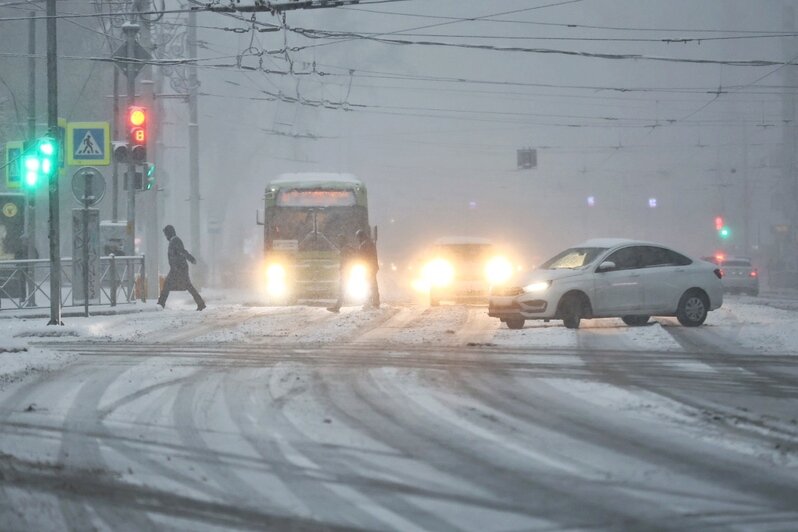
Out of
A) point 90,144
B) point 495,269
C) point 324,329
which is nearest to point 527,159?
point 495,269

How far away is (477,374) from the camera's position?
40.2 feet

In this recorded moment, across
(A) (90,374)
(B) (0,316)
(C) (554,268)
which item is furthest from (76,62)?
(A) (90,374)

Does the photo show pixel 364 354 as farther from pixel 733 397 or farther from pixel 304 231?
pixel 304 231

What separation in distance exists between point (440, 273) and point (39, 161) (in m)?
11.0

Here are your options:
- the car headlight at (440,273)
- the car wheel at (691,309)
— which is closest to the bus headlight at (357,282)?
the car headlight at (440,273)

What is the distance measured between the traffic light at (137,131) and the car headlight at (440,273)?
305 inches

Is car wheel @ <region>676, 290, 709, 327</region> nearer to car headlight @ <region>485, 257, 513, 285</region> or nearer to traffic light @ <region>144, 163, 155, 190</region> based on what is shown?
car headlight @ <region>485, 257, 513, 285</region>

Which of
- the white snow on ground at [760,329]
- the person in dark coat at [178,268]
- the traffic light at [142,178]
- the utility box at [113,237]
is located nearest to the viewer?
the white snow on ground at [760,329]

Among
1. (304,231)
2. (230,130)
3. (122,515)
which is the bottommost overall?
(122,515)

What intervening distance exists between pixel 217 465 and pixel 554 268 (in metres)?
12.6

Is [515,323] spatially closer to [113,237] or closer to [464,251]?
[464,251]

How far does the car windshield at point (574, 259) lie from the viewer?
62.2 ft

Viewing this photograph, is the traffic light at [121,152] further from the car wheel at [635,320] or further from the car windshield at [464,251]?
the car wheel at [635,320]

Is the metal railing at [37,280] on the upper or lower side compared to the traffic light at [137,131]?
lower
